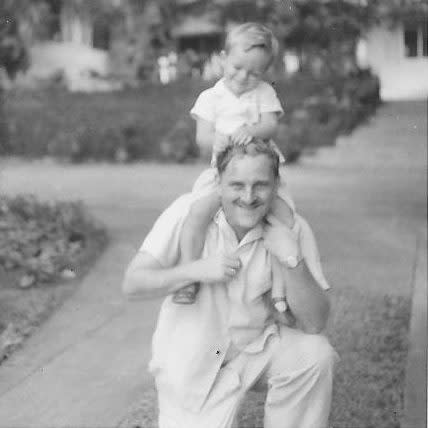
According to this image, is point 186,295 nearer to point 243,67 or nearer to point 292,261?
point 292,261

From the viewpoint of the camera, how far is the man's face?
8.79 feet

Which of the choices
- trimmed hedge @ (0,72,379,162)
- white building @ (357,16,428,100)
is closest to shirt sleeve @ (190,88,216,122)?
trimmed hedge @ (0,72,379,162)

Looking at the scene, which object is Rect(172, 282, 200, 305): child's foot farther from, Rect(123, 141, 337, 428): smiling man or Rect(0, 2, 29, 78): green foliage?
Rect(0, 2, 29, 78): green foliage

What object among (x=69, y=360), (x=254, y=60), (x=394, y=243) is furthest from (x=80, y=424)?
(x=394, y=243)

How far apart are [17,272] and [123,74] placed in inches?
748

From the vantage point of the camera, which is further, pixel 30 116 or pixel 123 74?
pixel 123 74

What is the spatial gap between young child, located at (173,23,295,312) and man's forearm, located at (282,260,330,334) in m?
0.05

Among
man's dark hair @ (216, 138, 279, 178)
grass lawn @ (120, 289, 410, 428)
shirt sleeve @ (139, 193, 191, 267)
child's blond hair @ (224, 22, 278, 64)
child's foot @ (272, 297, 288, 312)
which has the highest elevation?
child's blond hair @ (224, 22, 278, 64)

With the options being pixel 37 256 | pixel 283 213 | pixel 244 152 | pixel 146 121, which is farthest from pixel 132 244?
pixel 146 121

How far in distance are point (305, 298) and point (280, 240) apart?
0.21 metres

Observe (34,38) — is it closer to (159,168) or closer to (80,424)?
(159,168)

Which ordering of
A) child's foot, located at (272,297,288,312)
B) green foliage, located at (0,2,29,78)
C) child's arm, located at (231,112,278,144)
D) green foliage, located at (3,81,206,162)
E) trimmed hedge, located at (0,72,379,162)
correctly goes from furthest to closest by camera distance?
green foliage, located at (3,81,206,162)
trimmed hedge, located at (0,72,379,162)
green foliage, located at (0,2,29,78)
child's arm, located at (231,112,278,144)
child's foot, located at (272,297,288,312)

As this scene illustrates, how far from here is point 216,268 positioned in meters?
2.65

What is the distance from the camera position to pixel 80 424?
12.3ft
